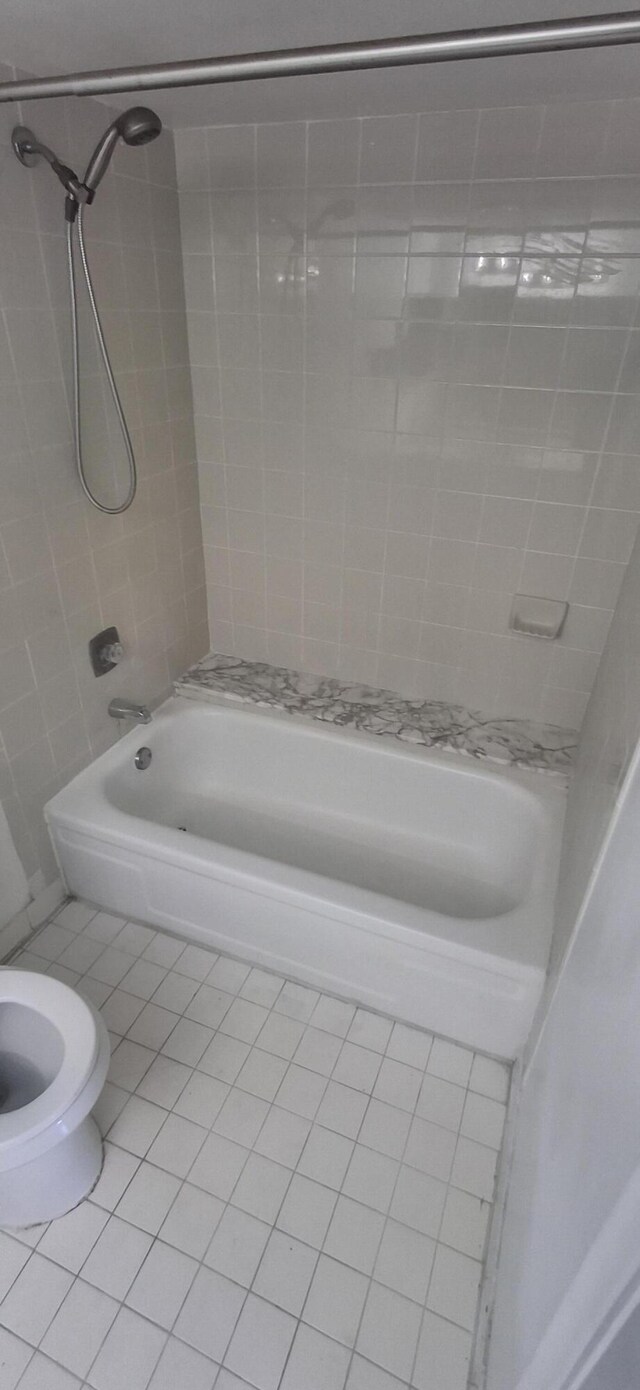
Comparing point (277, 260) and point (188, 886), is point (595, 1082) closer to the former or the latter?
point (188, 886)

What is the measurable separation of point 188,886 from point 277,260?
→ 171 centimetres

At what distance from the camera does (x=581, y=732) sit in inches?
78.3

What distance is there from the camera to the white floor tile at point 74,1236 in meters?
1.26

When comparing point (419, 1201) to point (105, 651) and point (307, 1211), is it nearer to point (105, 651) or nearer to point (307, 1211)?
point (307, 1211)

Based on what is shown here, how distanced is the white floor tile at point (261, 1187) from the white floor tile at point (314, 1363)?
0.19 metres

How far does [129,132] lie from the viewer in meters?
1.25

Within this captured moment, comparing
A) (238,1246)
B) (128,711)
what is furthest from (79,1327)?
(128,711)

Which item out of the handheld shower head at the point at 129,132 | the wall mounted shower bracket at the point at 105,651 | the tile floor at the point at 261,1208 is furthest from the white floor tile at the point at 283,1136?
the handheld shower head at the point at 129,132

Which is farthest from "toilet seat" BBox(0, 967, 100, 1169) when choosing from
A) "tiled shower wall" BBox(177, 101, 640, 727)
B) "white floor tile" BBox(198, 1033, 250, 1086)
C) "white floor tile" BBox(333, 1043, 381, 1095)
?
"tiled shower wall" BBox(177, 101, 640, 727)

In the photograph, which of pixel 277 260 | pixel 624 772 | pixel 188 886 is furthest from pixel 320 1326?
pixel 277 260

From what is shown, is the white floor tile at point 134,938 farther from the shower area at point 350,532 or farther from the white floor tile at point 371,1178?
the white floor tile at point 371,1178

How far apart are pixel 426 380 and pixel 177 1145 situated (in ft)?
6.39

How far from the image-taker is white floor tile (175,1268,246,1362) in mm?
1170

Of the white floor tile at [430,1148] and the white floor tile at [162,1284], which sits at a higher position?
the white floor tile at [430,1148]
